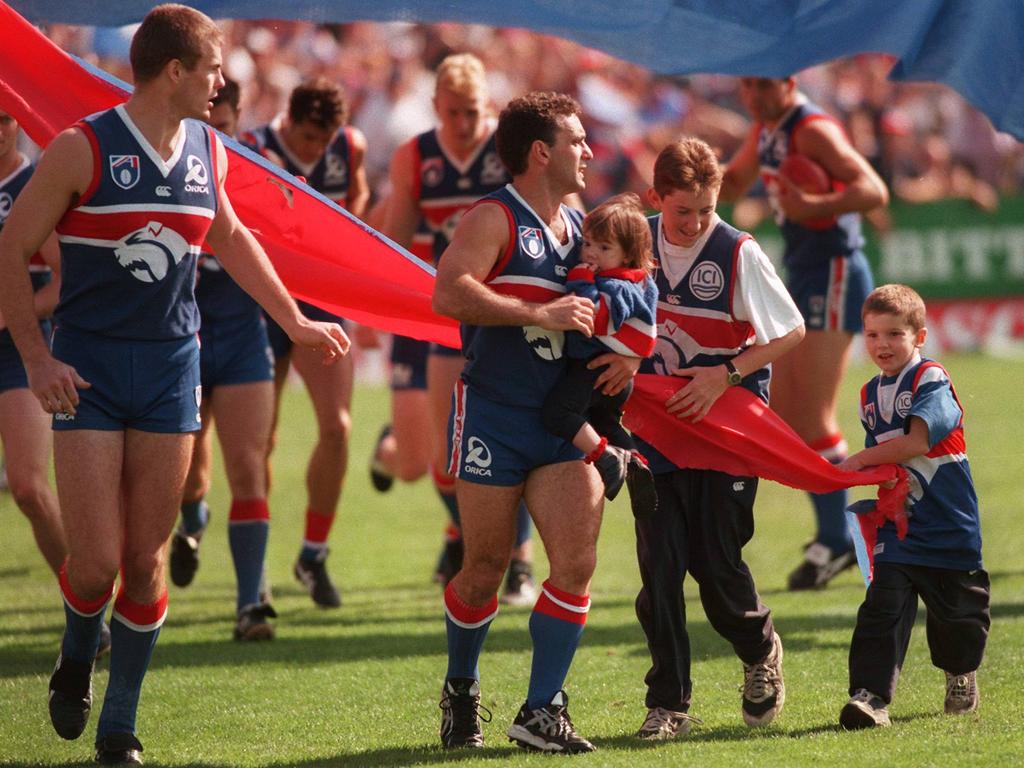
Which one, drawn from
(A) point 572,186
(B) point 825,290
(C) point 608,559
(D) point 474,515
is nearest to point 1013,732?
(D) point 474,515

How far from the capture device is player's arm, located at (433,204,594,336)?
15.1ft

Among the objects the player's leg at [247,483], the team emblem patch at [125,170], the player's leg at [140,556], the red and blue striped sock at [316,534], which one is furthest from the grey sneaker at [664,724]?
the red and blue striped sock at [316,534]

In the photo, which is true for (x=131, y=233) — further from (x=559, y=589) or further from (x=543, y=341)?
(x=559, y=589)

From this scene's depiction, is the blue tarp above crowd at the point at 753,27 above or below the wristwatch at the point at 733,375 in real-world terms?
above

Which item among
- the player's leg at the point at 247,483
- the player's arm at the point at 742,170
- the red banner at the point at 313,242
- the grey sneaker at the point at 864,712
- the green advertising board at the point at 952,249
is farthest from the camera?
the green advertising board at the point at 952,249

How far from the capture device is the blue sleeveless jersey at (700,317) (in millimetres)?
5109

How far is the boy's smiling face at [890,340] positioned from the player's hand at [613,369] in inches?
34.7

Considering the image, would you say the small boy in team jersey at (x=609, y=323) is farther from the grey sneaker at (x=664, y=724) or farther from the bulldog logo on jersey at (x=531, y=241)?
the grey sneaker at (x=664, y=724)

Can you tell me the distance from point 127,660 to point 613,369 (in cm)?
176

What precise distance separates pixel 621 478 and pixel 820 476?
0.99m

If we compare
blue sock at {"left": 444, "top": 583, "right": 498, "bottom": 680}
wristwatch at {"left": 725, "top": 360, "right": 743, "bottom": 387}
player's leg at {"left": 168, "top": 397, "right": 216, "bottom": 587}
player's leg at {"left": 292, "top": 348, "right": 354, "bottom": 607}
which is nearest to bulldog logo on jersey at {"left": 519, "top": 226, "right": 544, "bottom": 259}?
wristwatch at {"left": 725, "top": 360, "right": 743, "bottom": 387}

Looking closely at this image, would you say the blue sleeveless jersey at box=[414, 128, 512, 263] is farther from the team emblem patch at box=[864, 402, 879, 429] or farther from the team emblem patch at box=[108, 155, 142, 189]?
the team emblem patch at box=[108, 155, 142, 189]

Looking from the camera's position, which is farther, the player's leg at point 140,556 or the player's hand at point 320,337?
the player's hand at point 320,337

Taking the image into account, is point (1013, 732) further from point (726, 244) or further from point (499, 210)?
point (499, 210)
